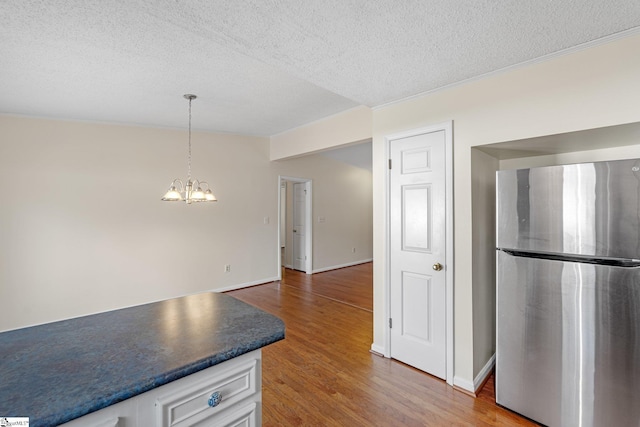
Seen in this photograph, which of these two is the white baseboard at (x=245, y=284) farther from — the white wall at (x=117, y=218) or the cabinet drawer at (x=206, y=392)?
the cabinet drawer at (x=206, y=392)

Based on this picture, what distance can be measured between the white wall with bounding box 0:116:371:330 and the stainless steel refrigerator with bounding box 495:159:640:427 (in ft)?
13.5

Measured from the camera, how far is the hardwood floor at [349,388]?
2041mm

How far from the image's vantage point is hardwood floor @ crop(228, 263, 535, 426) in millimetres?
2041

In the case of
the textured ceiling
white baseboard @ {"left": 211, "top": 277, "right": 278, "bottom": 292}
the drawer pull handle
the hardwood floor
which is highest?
the textured ceiling

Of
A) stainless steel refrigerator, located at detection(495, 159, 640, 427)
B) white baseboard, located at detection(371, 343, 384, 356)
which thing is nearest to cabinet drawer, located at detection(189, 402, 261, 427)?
stainless steel refrigerator, located at detection(495, 159, 640, 427)

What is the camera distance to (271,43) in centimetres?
175

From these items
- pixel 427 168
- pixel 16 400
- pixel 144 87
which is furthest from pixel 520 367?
pixel 144 87

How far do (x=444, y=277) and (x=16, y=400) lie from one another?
97.1 inches

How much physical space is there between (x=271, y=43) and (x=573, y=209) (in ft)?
6.79

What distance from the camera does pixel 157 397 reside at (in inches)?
39.2

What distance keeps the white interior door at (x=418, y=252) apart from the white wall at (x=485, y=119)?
12 centimetres

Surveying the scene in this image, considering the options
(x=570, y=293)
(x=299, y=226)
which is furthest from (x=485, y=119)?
(x=299, y=226)

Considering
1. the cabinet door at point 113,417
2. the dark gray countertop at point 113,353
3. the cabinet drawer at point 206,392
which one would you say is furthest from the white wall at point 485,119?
the cabinet door at point 113,417

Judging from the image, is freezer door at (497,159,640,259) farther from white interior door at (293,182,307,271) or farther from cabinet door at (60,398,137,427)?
white interior door at (293,182,307,271)
